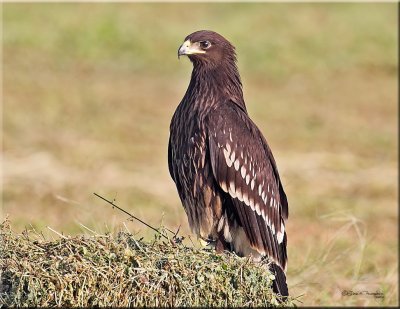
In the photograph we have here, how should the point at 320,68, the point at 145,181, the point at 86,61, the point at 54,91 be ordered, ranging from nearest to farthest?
the point at 145,181 → the point at 54,91 → the point at 86,61 → the point at 320,68

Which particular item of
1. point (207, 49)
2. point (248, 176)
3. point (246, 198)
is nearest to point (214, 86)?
point (207, 49)

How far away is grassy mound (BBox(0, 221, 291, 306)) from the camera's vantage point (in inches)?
171

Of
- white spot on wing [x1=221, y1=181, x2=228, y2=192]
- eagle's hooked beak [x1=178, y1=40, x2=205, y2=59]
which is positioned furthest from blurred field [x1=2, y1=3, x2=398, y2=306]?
eagle's hooked beak [x1=178, y1=40, x2=205, y2=59]

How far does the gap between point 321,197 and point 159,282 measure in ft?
28.8

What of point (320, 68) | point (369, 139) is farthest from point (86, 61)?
point (369, 139)

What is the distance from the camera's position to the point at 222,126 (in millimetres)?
5785

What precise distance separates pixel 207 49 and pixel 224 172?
35.8 inches

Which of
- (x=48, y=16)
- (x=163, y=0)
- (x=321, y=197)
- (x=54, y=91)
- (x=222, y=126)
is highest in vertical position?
(x=163, y=0)

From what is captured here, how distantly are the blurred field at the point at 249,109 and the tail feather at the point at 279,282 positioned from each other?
0.75m

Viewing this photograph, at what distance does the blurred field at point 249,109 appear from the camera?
30.2ft

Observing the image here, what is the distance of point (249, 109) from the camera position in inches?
714

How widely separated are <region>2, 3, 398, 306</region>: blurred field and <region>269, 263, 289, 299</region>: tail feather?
0.75 meters

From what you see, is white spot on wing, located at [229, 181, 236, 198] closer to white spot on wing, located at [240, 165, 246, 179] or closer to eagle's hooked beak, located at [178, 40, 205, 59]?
white spot on wing, located at [240, 165, 246, 179]

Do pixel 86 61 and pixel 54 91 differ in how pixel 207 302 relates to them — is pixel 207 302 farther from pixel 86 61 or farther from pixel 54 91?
pixel 86 61
